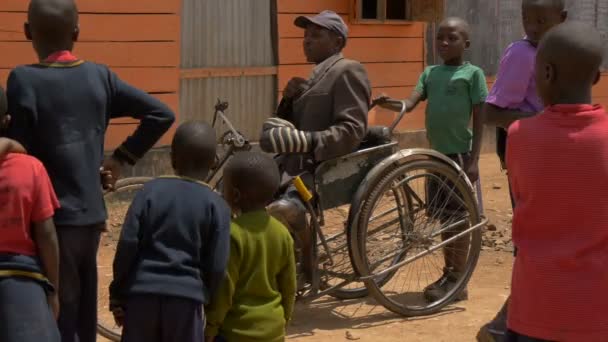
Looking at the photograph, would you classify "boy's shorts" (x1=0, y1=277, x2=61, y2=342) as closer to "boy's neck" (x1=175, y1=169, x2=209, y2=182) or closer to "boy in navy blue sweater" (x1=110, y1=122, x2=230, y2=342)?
"boy in navy blue sweater" (x1=110, y1=122, x2=230, y2=342)

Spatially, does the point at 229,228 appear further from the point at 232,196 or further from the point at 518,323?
the point at 518,323

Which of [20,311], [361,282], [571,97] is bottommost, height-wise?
[361,282]

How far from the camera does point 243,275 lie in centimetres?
368

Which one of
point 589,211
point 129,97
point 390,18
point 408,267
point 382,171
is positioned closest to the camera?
point 589,211

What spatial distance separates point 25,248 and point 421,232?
2.95 metres

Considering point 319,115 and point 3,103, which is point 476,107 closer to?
point 319,115

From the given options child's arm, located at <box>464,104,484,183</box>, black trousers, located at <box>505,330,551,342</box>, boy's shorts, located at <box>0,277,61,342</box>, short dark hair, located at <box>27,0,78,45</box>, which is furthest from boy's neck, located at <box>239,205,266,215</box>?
child's arm, located at <box>464,104,484,183</box>

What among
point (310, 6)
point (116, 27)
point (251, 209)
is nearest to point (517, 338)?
point (251, 209)

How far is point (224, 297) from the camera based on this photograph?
11.9ft

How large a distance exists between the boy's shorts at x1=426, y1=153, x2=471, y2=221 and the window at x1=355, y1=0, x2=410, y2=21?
483cm

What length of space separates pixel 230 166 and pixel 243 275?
0.41 meters

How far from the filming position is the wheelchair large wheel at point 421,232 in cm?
569

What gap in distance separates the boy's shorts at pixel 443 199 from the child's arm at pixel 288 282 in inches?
88.5

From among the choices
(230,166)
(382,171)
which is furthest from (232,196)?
(382,171)
